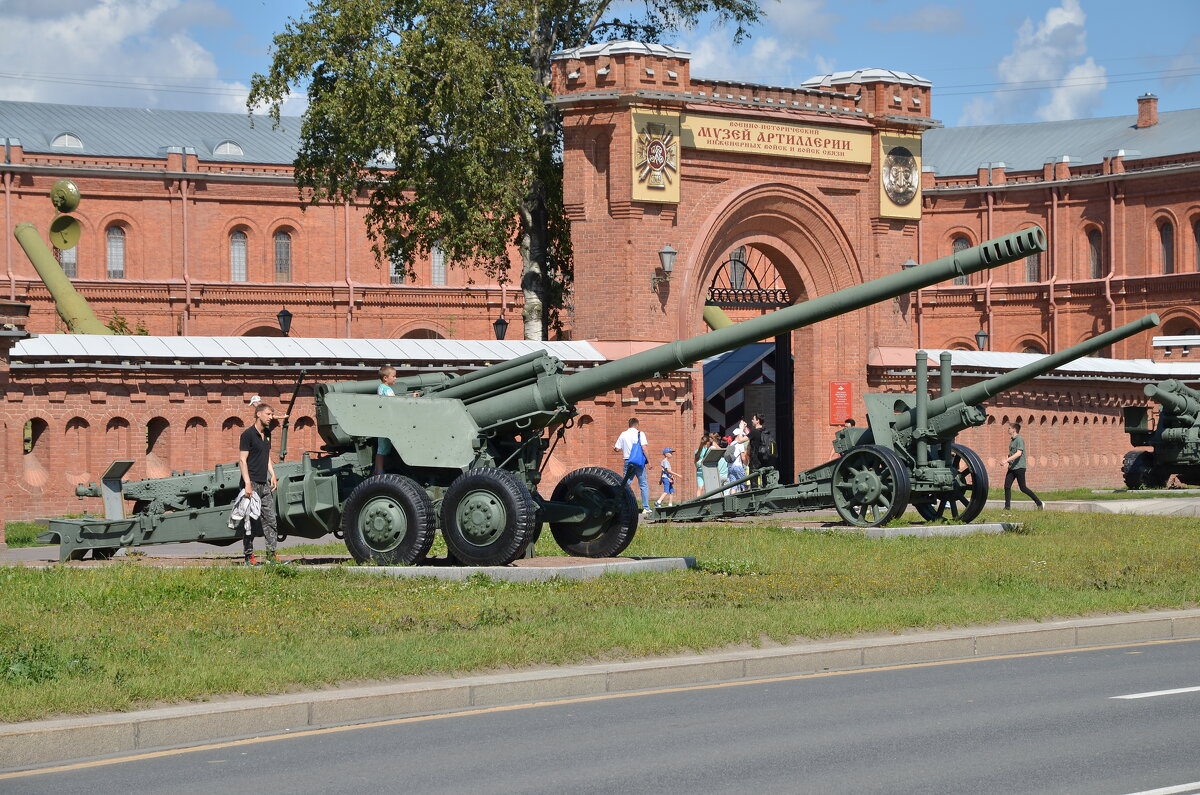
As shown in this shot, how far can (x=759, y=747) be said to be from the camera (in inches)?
330

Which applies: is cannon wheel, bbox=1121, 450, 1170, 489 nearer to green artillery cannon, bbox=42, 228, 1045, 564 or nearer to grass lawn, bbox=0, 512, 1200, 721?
grass lawn, bbox=0, 512, 1200, 721

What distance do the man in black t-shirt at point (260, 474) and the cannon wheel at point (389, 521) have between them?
930 millimetres

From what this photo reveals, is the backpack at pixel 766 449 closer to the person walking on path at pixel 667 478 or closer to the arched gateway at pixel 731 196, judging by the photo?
the arched gateway at pixel 731 196

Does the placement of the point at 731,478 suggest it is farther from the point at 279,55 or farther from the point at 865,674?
the point at 865,674

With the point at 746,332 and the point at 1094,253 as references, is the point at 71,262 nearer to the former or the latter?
the point at 1094,253

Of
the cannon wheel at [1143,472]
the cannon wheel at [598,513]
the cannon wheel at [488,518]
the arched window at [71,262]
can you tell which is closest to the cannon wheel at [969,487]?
the cannon wheel at [598,513]

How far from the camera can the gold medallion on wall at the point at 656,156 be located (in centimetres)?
3070

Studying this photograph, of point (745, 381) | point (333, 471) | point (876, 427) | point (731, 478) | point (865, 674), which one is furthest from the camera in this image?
point (745, 381)

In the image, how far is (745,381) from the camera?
43.0 m

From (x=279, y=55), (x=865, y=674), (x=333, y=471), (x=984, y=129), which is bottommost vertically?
(x=865, y=674)

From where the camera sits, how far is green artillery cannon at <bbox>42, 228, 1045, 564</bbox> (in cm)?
1413

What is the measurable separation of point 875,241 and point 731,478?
24.7ft

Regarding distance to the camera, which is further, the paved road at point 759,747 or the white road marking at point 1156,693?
the white road marking at point 1156,693

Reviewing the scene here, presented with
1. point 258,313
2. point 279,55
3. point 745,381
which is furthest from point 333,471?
point 258,313
